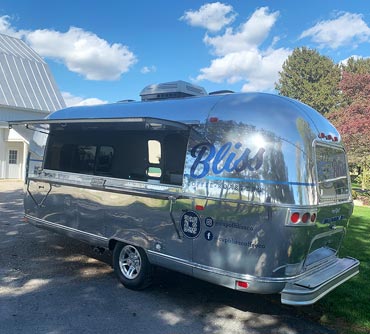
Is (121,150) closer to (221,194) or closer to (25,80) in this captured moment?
(221,194)

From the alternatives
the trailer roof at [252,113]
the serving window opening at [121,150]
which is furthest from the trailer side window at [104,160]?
the trailer roof at [252,113]

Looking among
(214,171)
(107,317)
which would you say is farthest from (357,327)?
(107,317)

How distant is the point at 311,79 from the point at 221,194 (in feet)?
163

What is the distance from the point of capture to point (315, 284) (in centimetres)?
441

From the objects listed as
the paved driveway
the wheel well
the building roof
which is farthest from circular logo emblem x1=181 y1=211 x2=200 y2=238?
the building roof

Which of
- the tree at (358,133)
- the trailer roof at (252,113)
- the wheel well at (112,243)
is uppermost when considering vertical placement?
the tree at (358,133)

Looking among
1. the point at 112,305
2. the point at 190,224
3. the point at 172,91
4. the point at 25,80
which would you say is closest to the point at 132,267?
the point at 112,305

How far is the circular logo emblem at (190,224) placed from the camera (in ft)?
15.6

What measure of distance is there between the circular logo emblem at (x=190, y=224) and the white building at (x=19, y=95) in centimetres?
2109

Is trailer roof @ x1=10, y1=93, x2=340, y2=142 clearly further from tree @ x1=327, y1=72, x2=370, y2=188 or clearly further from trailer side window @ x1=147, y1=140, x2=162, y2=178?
tree @ x1=327, y1=72, x2=370, y2=188

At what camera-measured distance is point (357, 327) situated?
4652 millimetres

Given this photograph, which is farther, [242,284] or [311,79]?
[311,79]

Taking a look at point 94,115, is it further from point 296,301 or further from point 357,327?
point 357,327

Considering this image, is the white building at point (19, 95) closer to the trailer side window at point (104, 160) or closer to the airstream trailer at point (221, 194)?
the trailer side window at point (104, 160)
